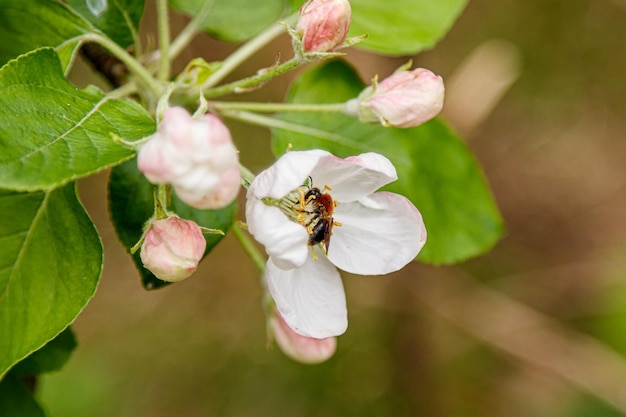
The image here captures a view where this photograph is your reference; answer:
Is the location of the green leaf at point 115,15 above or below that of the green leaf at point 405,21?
above

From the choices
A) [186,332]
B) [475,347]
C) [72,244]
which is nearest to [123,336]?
[186,332]

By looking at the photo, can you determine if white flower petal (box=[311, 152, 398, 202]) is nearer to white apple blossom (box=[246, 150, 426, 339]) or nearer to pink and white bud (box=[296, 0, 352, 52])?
white apple blossom (box=[246, 150, 426, 339])

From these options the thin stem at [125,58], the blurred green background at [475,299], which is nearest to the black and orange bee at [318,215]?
the thin stem at [125,58]

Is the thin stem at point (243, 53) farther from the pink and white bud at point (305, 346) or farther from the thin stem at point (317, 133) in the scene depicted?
the pink and white bud at point (305, 346)

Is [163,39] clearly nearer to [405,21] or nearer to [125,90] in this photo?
[125,90]

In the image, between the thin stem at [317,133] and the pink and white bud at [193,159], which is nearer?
the pink and white bud at [193,159]

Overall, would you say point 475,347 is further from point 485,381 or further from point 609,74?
point 609,74

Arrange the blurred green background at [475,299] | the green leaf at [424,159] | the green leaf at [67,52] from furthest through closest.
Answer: the blurred green background at [475,299], the green leaf at [424,159], the green leaf at [67,52]

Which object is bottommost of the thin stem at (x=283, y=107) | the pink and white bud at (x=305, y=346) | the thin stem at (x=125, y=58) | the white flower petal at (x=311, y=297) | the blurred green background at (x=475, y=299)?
the blurred green background at (x=475, y=299)

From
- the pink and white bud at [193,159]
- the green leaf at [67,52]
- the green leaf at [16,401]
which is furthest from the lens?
the green leaf at [16,401]
